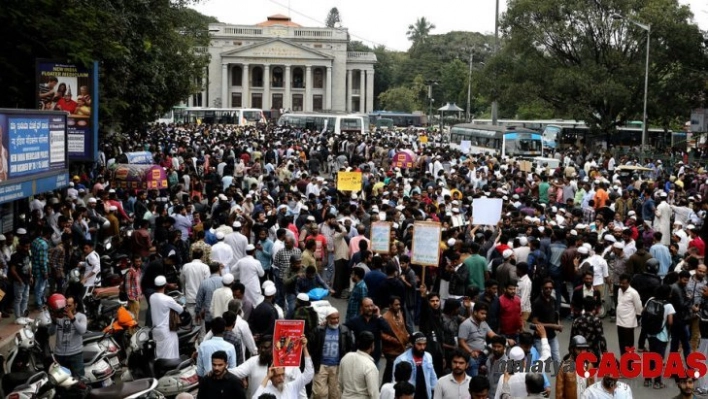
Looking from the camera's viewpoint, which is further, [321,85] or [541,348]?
[321,85]

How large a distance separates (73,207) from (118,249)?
2664 mm

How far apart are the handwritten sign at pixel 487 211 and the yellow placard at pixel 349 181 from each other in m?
5.21

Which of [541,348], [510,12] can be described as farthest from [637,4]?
[541,348]

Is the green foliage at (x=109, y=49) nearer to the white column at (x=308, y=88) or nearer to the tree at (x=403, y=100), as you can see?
the tree at (x=403, y=100)

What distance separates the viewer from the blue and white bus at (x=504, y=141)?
40.6m

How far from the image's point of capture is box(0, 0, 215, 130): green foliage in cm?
1717

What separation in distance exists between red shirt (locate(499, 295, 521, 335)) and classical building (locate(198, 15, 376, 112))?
326 feet

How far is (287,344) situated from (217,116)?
78.3 metres

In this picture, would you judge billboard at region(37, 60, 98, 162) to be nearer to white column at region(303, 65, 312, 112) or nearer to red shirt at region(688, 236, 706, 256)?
red shirt at region(688, 236, 706, 256)

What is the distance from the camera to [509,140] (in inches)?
1612

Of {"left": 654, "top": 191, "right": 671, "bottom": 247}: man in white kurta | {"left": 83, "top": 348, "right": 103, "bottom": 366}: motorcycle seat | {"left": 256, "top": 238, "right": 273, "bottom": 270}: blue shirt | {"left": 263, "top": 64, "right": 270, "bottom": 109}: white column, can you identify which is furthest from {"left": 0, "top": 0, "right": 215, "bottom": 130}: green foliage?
{"left": 263, "top": 64, "right": 270, "bottom": 109}: white column

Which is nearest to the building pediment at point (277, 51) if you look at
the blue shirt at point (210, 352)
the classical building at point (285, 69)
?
the classical building at point (285, 69)

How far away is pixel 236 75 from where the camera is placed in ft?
368

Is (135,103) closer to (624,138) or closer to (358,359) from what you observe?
(358,359)
